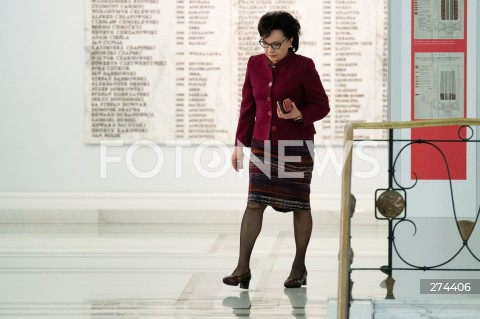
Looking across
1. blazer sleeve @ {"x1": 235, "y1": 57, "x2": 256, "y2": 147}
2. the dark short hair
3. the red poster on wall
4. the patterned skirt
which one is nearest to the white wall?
blazer sleeve @ {"x1": 235, "y1": 57, "x2": 256, "y2": 147}

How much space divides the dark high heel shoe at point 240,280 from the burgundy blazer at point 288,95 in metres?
0.85

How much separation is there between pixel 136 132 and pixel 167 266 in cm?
272

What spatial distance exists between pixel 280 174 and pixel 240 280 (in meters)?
0.70

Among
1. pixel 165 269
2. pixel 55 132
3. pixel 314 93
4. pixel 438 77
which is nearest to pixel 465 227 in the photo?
pixel 438 77

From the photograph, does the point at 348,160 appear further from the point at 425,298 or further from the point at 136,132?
the point at 136,132

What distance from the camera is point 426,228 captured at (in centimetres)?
620

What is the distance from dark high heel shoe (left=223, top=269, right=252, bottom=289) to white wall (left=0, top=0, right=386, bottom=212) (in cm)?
359

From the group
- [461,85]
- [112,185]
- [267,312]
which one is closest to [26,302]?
[267,312]

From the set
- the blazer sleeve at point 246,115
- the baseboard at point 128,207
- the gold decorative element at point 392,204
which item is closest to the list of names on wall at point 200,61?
the baseboard at point 128,207

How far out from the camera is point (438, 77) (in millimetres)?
6242

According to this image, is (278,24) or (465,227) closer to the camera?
(465,227)

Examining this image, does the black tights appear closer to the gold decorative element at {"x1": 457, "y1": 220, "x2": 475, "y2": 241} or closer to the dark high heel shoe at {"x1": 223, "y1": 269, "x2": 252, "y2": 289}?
the dark high heel shoe at {"x1": 223, "y1": 269, "x2": 252, "y2": 289}

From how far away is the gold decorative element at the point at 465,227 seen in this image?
576cm

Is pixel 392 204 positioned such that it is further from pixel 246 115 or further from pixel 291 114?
pixel 246 115
